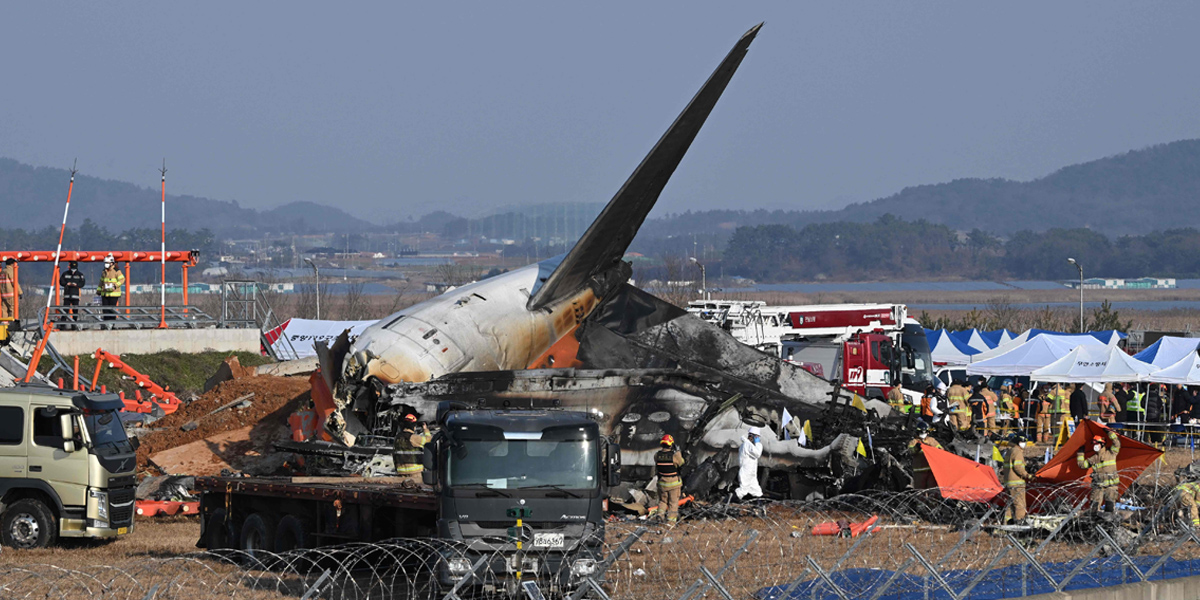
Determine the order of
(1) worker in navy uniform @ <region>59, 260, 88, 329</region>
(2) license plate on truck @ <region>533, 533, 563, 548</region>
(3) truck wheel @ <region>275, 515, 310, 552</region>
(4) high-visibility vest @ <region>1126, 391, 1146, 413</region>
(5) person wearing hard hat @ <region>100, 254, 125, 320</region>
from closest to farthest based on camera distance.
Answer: (2) license plate on truck @ <region>533, 533, 563, 548</region>
(3) truck wheel @ <region>275, 515, 310, 552</region>
(4) high-visibility vest @ <region>1126, 391, 1146, 413</region>
(5) person wearing hard hat @ <region>100, 254, 125, 320</region>
(1) worker in navy uniform @ <region>59, 260, 88, 329</region>

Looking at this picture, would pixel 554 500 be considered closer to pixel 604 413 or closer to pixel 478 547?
pixel 478 547

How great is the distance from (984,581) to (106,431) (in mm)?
13731

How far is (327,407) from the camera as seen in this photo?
24.8 m

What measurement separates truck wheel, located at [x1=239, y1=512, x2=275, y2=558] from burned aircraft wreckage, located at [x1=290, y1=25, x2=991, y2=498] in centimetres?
299

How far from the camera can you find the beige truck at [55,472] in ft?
64.7

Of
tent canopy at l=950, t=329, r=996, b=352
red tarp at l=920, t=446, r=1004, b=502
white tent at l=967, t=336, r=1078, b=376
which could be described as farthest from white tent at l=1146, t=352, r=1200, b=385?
red tarp at l=920, t=446, r=1004, b=502

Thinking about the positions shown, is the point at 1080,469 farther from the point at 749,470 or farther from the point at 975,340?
the point at 975,340

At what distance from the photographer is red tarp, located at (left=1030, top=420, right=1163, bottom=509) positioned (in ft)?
66.5

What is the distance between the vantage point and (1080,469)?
21.2 m

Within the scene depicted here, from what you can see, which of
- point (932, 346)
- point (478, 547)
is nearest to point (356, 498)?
point (478, 547)

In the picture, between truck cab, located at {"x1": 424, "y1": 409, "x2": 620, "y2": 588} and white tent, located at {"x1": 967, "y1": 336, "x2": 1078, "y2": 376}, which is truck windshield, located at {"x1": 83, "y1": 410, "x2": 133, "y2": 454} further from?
white tent, located at {"x1": 967, "y1": 336, "x2": 1078, "y2": 376}

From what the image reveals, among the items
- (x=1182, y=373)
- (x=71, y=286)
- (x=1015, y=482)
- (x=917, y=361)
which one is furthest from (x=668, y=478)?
(x=71, y=286)

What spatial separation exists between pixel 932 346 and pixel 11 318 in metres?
37.0

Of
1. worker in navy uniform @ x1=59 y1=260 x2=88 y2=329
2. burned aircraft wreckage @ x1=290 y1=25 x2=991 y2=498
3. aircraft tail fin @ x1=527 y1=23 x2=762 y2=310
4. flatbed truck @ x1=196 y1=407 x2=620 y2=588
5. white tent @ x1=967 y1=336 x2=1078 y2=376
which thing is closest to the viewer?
flatbed truck @ x1=196 y1=407 x2=620 y2=588
